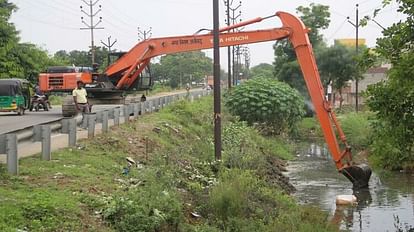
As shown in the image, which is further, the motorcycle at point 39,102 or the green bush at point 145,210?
the motorcycle at point 39,102

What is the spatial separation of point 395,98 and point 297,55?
1062cm

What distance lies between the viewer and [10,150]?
10602mm

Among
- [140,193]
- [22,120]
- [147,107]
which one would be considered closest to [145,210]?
[140,193]

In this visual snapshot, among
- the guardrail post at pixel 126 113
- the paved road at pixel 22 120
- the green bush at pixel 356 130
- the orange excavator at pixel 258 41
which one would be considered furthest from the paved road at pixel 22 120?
the green bush at pixel 356 130

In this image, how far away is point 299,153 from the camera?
3619 centimetres

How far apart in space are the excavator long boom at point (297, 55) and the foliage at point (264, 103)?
13870 millimetres

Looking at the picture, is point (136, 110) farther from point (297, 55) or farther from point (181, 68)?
point (181, 68)

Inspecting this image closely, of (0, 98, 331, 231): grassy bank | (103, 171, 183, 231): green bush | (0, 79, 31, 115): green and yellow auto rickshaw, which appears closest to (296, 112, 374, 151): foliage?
(0, 98, 331, 231): grassy bank

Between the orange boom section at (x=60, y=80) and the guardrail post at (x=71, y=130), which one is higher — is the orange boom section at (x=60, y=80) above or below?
above

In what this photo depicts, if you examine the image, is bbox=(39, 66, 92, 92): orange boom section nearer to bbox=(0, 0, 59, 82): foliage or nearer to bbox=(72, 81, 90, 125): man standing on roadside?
bbox=(72, 81, 90, 125): man standing on roadside

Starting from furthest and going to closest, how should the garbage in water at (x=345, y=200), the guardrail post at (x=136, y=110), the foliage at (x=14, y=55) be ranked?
the foliage at (x=14, y=55), the guardrail post at (x=136, y=110), the garbage in water at (x=345, y=200)

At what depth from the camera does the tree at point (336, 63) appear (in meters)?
57.9

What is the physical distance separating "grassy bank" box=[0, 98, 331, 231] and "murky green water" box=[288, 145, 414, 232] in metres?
2.51

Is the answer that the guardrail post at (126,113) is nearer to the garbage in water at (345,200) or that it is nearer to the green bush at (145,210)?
the garbage in water at (345,200)
